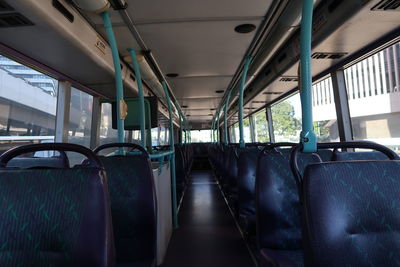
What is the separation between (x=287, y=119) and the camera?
18.2ft

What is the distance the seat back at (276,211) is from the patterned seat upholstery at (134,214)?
715 mm

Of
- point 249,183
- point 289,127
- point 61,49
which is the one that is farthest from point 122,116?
point 289,127

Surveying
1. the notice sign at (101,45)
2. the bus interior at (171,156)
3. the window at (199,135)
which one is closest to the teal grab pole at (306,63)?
the bus interior at (171,156)

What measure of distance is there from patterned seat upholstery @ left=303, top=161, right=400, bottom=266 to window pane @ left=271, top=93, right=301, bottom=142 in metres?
3.56

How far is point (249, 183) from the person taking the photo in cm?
241

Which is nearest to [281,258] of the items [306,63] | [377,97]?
[306,63]

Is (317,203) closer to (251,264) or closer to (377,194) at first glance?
(377,194)

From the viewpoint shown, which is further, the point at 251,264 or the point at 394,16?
the point at 251,264

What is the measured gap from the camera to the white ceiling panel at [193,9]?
7.27 ft

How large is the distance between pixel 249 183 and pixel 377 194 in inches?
60.3

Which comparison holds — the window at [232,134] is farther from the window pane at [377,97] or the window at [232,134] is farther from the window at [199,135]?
the window pane at [377,97]

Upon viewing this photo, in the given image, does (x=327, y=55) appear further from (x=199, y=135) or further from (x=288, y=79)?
(x=199, y=135)

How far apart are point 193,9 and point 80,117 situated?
7.64 feet

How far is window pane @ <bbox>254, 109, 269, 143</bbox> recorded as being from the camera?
24.4 ft
